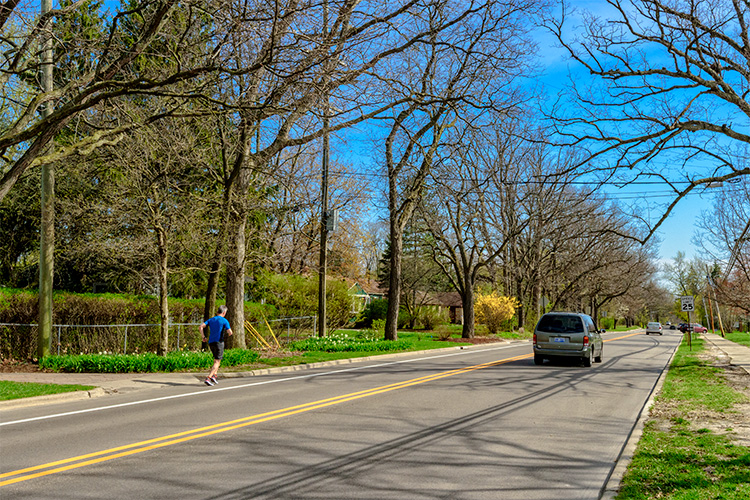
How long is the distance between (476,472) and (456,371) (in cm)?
1042

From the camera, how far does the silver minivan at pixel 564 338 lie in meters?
18.6

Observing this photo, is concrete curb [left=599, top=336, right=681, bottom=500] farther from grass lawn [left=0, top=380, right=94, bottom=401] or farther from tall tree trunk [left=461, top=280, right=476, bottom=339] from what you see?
tall tree trunk [left=461, top=280, right=476, bottom=339]

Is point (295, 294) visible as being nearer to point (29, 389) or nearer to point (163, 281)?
point (163, 281)

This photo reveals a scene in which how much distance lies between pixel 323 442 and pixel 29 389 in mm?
7003

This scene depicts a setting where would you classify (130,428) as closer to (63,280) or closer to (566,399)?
(566,399)

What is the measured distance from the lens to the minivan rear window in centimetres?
1882

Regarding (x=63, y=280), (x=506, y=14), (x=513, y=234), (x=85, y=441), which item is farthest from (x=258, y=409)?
(x=513, y=234)

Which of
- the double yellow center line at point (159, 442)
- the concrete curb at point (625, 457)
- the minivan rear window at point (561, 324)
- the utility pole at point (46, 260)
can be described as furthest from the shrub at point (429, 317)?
the concrete curb at point (625, 457)

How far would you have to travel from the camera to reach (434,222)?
33875mm

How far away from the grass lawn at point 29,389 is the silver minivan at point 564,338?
13071 millimetres

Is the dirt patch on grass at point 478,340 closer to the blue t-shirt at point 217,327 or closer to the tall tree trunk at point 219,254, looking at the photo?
the tall tree trunk at point 219,254

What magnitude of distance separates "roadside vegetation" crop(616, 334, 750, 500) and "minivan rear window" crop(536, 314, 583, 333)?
19.1ft

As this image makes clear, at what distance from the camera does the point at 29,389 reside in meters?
11.3

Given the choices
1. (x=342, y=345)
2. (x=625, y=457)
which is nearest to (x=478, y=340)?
(x=342, y=345)
